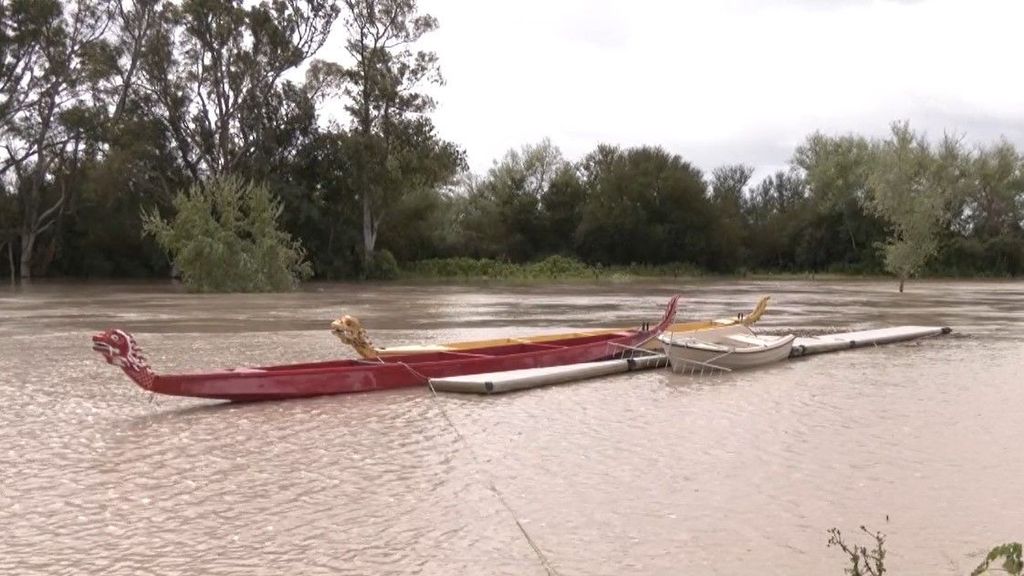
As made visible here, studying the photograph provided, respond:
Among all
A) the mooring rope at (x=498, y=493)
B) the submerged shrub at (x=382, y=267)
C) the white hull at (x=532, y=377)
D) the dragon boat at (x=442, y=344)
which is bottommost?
the mooring rope at (x=498, y=493)

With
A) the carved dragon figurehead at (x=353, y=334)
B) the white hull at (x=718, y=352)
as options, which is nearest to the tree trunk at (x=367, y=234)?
the white hull at (x=718, y=352)

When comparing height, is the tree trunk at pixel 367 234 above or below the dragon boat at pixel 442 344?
above

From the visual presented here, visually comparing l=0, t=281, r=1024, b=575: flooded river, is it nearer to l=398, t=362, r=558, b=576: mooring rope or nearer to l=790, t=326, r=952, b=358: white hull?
l=398, t=362, r=558, b=576: mooring rope

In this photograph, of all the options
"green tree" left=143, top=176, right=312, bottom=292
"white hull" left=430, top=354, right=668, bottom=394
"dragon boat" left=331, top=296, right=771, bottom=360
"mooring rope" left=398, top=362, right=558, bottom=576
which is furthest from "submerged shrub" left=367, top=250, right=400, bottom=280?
"mooring rope" left=398, top=362, right=558, bottom=576

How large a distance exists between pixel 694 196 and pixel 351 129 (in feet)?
82.7

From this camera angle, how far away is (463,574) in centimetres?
574

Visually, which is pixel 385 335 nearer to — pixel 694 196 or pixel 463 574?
pixel 463 574

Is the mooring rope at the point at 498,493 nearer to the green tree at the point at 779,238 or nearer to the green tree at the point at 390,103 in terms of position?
the green tree at the point at 390,103

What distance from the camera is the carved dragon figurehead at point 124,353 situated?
9.96 m

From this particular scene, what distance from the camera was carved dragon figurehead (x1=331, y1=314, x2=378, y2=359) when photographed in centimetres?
1218

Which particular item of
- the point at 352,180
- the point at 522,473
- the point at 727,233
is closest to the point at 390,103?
the point at 352,180

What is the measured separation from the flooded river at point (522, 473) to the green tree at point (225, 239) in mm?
22478

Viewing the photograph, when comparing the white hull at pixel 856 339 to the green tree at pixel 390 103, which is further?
the green tree at pixel 390 103

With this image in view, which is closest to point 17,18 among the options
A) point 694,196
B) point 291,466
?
point 694,196
